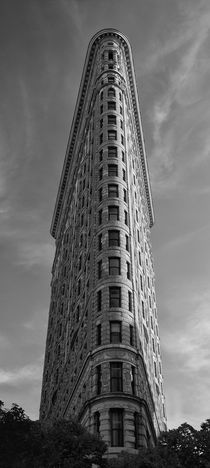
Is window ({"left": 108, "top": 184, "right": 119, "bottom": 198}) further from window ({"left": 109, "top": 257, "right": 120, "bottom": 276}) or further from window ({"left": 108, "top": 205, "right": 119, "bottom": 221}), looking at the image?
window ({"left": 109, "top": 257, "right": 120, "bottom": 276})

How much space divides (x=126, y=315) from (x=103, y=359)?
577 centimetres

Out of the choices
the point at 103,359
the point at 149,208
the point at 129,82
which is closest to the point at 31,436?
the point at 103,359

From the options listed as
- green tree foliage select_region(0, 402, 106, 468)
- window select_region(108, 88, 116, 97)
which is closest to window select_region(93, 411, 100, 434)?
green tree foliage select_region(0, 402, 106, 468)

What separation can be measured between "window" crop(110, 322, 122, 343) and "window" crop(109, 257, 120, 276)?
249 inches

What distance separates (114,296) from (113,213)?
40.9ft

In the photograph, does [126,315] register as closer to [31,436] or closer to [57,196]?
[31,436]

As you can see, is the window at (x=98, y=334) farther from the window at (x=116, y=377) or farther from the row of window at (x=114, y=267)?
the row of window at (x=114, y=267)

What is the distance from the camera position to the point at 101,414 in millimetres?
42938

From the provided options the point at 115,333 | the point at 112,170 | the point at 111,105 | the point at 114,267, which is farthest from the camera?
the point at 111,105

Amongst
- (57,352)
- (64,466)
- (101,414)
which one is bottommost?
(64,466)

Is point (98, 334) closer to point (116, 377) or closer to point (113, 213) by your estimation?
point (116, 377)

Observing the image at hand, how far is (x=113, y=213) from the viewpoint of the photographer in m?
60.8

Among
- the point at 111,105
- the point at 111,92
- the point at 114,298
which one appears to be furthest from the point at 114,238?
the point at 111,92

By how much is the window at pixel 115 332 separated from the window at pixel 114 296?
2339 millimetres
